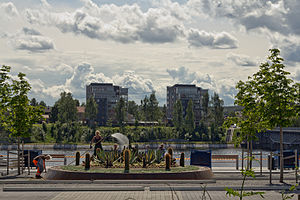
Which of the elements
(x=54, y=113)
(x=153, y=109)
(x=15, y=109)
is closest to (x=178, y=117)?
(x=153, y=109)

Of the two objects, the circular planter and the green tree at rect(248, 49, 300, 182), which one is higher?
the green tree at rect(248, 49, 300, 182)

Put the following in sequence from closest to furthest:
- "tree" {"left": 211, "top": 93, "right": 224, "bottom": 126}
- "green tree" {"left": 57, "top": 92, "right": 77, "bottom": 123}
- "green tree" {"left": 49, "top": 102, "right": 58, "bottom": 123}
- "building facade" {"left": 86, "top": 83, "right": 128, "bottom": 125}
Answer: "green tree" {"left": 57, "top": 92, "right": 77, "bottom": 123} < "tree" {"left": 211, "top": 93, "right": 224, "bottom": 126} < "green tree" {"left": 49, "top": 102, "right": 58, "bottom": 123} < "building facade" {"left": 86, "top": 83, "right": 128, "bottom": 125}

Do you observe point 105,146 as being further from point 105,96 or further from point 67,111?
point 105,96

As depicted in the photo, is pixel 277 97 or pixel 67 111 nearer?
pixel 277 97

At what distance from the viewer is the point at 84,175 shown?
20.6m

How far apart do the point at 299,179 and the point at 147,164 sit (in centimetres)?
841

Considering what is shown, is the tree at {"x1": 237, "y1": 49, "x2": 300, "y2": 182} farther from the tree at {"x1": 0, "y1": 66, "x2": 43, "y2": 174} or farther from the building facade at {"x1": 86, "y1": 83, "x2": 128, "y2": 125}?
the building facade at {"x1": 86, "y1": 83, "x2": 128, "y2": 125}

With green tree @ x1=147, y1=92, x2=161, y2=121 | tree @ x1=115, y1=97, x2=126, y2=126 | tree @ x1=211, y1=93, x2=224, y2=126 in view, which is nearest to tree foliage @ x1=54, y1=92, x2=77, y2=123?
tree @ x1=115, y1=97, x2=126, y2=126

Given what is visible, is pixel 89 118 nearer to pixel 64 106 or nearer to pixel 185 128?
pixel 64 106

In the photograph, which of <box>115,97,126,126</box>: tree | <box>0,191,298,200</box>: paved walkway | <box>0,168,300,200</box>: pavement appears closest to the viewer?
<box>0,191,298,200</box>: paved walkway

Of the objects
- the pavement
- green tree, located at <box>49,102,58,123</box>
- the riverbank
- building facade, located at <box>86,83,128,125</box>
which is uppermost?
building facade, located at <box>86,83,128,125</box>

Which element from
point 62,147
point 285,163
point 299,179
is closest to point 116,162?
point 299,179

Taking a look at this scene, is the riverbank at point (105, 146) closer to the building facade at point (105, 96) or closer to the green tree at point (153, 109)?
the green tree at point (153, 109)

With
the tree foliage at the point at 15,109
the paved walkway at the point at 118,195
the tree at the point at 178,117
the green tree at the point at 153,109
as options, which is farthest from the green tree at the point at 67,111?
the paved walkway at the point at 118,195
